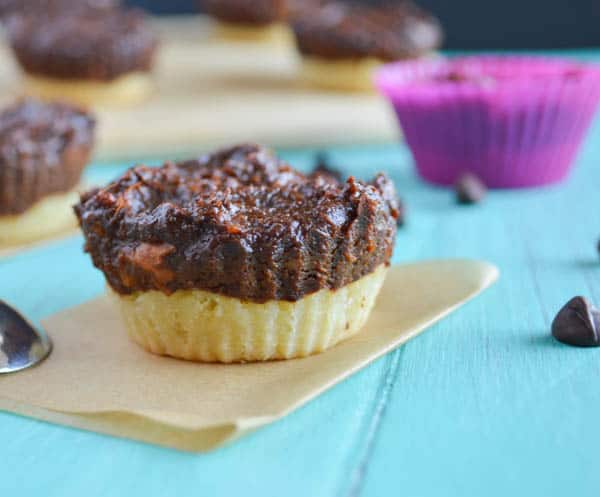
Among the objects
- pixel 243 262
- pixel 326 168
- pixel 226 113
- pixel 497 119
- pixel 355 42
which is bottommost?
pixel 226 113

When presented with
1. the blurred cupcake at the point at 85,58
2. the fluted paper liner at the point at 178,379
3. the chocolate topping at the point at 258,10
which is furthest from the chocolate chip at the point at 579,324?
the chocolate topping at the point at 258,10

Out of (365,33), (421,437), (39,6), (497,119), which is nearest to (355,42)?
(365,33)

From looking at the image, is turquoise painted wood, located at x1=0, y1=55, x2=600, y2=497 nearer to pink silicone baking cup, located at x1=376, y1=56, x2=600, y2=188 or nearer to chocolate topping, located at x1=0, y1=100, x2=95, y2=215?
chocolate topping, located at x1=0, y1=100, x2=95, y2=215

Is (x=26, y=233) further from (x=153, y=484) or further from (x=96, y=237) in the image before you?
(x=153, y=484)

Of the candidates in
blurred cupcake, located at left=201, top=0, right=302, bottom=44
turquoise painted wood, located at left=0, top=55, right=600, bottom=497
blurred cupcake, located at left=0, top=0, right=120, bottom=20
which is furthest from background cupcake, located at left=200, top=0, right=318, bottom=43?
turquoise painted wood, located at left=0, top=55, right=600, bottom=497

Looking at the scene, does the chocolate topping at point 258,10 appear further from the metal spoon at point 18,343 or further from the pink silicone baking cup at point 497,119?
the metal spoon at point 18,343

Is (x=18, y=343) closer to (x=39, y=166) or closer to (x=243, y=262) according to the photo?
(x=243, y=262)
